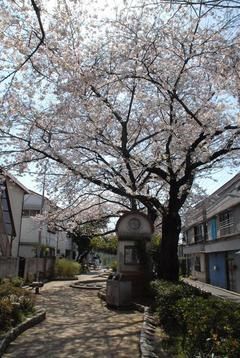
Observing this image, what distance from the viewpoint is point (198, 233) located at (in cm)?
4225

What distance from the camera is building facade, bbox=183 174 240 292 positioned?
27141mm

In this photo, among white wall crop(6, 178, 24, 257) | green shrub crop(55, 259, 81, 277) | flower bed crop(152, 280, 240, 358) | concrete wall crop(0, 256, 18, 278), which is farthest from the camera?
green shrub crop(55, 259, 81, 277)

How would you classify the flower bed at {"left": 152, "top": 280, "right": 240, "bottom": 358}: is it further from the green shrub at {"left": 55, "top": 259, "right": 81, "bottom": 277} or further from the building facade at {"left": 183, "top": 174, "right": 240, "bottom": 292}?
the green shrub at {"left": 55, "top": 259, "right": 81, "bottom": 277}

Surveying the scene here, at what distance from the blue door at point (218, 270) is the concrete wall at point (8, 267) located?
1666 cm

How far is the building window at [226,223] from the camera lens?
28422 mm

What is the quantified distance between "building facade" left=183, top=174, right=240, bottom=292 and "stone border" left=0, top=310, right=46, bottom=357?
40.3 ft

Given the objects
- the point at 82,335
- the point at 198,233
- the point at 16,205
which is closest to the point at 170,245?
the point at 82,335

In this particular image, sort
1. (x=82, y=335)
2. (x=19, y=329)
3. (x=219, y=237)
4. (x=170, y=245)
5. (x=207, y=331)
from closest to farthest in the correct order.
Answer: (x=207, y=331), (x=19, y=329), (x=82, y=335), (x=170, y=245), (x=219, y=237)

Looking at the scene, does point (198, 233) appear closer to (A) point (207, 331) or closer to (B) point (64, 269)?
(B) point (64, 269)

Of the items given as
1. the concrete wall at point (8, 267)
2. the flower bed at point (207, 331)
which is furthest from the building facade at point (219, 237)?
the flower bed at point (207, 331)

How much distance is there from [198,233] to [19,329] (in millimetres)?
34784

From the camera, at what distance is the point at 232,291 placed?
2898 centimetres

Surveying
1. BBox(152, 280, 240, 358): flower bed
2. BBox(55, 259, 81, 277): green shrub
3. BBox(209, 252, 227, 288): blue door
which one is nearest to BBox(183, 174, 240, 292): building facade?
BBox(209, 252, 227, 288): blue door

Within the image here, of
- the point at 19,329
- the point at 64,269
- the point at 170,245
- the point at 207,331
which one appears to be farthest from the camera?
the point at 64,269
